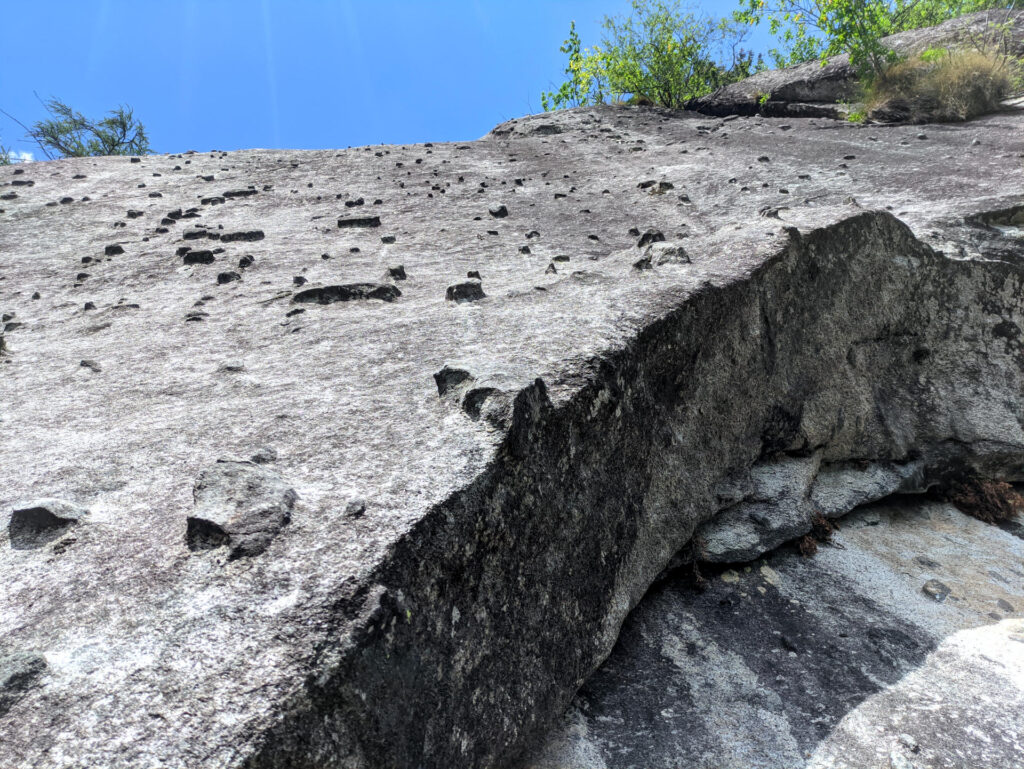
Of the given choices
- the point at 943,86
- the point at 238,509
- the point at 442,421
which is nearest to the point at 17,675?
the point at 238,509

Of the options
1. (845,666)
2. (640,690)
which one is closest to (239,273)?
(640,690)

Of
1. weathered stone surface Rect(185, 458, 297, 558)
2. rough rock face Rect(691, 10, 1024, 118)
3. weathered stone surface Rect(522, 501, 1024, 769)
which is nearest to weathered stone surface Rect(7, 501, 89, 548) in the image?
weathered stone surface Rect(185, 458, 297, 558)

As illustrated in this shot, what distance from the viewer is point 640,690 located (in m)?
2.48

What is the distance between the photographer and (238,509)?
178 cm

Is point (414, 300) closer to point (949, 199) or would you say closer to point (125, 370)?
point (125, 370)

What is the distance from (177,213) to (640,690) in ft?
19.9

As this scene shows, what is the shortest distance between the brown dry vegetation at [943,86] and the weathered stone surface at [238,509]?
30.3 ft

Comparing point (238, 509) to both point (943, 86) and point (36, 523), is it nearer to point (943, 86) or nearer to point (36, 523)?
point (36, 523)

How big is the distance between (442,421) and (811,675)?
163 cm

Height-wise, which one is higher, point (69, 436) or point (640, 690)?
point (69, 436)

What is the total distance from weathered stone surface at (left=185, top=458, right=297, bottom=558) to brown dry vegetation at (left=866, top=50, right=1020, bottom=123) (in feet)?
30.3

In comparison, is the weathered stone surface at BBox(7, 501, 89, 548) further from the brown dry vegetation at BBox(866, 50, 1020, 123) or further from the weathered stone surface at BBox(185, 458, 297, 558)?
the brown dry vegetation at BBox(866, 50, 1020, 123)

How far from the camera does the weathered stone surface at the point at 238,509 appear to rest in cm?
172

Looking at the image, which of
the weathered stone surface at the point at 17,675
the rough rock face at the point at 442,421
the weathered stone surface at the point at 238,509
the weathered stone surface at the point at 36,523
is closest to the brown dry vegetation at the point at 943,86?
the rough rock face at the point at 442,421
